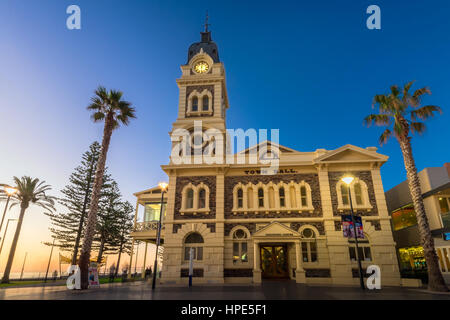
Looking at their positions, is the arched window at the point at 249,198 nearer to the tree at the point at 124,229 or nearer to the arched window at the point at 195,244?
the arched window at the point at 195,244

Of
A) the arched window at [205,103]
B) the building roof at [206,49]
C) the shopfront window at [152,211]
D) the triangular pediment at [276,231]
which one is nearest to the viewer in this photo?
the triangular pediment at [276,231]

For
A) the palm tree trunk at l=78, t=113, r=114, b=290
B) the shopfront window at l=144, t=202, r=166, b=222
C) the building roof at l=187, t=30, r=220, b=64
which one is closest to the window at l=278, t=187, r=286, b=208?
the palm tree trunk at l=78, t=113, r=114, b=290

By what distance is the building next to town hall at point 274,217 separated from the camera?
61.4ft

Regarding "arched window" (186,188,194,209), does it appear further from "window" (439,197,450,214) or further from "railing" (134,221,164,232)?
"window" (439,197,450,214)

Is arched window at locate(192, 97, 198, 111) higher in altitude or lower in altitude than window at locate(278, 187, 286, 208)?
higher

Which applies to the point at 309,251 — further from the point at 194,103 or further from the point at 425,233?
the point at 194,103

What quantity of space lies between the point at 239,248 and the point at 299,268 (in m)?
4.68

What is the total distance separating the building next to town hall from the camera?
18.7 m

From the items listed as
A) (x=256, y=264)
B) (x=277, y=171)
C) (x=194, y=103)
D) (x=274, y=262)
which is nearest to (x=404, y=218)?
(x=277, y=171)

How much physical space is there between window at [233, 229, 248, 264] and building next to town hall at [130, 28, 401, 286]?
0.24ft

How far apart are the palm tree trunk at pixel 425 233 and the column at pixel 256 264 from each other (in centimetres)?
1007

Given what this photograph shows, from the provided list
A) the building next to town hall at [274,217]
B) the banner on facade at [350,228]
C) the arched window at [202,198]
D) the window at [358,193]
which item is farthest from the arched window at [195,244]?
the window at [358,193]
